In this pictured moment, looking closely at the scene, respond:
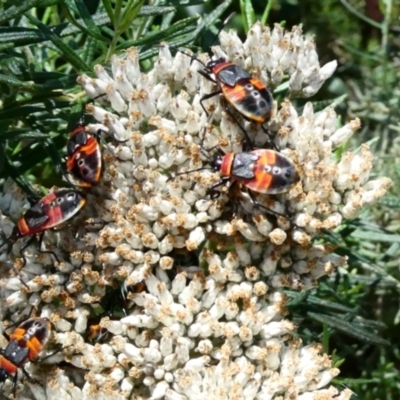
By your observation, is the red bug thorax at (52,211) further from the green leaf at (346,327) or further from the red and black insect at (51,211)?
the green leaf at (346,327)

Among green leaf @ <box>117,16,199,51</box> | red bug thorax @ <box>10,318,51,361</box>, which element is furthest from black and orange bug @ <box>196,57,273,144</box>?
red bug thorax @ <box>10,318,51,361</box>

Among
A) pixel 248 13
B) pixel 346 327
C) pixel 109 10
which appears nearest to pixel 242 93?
pixel 109 10

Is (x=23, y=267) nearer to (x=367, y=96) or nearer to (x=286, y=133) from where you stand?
(x=286, y=133)

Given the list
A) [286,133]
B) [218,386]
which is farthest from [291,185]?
[218,386]

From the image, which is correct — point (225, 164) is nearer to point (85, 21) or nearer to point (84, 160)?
point (84, 160)

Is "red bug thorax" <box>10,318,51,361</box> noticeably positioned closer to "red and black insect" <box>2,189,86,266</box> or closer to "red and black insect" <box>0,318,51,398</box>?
"red and black insect" <box>0,318,51,398</box>
